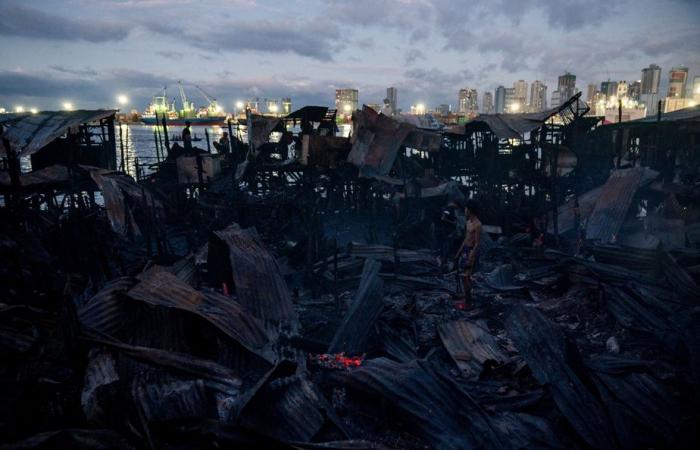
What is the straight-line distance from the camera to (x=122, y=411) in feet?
14.4

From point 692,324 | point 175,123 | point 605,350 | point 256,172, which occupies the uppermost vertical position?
point 175,123

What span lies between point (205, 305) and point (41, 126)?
713 inches

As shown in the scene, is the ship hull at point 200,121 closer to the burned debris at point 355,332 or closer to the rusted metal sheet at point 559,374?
the burned debris at point 355,332

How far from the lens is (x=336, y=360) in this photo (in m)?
6.84

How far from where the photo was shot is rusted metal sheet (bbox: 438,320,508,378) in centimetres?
677

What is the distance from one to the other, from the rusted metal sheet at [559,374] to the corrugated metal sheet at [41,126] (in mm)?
18995

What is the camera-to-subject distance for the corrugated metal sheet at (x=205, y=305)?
622cm

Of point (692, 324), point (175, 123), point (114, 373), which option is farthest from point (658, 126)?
point (175, 123)

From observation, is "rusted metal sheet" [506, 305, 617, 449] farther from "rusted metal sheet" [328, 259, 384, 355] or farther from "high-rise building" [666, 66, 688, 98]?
"high-rise building" [666, 66, 688, 98]

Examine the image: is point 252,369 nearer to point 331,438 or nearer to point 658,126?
point 331,438

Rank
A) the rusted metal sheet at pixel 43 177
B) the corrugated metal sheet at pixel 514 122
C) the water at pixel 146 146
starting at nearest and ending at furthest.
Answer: the rusted metal sheet at pixel 43 177
the corrugated metal sheet at pixel 514 122
the water at pixel 146 146

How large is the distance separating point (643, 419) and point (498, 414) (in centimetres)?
180

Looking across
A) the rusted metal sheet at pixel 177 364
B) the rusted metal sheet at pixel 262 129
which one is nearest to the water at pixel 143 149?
the rusted metal sheet at pixel 262 129

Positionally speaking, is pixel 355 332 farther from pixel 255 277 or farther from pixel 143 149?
pixel 143 149
